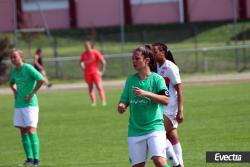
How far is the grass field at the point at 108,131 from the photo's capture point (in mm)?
14547

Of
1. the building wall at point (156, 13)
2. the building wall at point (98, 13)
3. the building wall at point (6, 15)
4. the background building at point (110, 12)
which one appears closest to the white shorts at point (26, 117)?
the building wall at point (6, 15)

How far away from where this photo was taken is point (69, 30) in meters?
48.2

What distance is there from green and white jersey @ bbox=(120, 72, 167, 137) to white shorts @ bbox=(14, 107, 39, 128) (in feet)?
14.1

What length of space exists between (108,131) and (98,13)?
29094 mm

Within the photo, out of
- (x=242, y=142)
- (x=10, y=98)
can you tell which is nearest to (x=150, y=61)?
(x=242, y=142)

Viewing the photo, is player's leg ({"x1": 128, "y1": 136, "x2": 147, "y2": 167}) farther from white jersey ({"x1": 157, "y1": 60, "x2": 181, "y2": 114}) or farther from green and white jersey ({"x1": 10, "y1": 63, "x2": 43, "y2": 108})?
green and white jersey ({"x1": 10, "y1": 63, "x2": 43, "y2": 108})

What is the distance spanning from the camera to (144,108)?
10.1 m

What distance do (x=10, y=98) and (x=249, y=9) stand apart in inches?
699

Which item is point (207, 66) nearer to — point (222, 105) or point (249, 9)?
point (249, 9)

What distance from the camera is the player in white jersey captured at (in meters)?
11.8

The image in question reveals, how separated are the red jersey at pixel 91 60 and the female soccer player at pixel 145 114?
52.7 ft

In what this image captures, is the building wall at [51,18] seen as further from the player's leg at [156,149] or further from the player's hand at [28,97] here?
the player's leg at [156,149]

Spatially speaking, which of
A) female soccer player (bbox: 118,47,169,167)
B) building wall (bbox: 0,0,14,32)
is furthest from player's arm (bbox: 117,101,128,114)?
building wall (bbox: 0,0,14,32)

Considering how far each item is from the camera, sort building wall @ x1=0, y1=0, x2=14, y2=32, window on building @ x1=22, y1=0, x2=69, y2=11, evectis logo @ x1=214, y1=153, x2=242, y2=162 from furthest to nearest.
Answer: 1. window on building @ x1=22, y1=0, x2=69, y2=11
2. building wall @ x1=0, y1=0, x2=14, y2=32
3. evectis logo @ x1=214, y1=153, x2=242, y2=162
